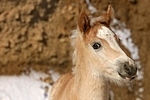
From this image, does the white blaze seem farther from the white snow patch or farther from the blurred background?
the white snow patch

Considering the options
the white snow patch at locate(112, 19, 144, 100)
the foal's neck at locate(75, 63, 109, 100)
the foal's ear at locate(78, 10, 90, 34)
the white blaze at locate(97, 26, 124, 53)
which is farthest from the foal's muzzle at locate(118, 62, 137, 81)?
the white snow patch at locate(112, 19, 144, 100)

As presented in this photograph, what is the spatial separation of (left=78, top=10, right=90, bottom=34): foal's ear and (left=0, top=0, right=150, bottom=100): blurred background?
75.5 inches

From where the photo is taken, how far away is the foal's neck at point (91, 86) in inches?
112

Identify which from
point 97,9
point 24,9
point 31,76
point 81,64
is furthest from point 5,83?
point 81,64

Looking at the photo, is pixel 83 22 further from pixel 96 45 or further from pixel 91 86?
pixel 91 86

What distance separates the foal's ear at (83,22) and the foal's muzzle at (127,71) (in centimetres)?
38

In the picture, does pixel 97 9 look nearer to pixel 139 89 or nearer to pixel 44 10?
pixel 44 10

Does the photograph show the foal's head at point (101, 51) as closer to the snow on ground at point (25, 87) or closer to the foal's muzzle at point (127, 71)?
the foal's muzzle at point (127, 71)

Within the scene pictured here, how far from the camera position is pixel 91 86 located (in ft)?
9.45

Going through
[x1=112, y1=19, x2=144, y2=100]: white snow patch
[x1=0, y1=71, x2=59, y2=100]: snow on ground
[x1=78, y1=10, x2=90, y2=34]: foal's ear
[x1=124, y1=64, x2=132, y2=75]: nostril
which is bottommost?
[x1=112, y1=19, x2=144, y2=100]: white snow patch

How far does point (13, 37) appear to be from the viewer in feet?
15.5

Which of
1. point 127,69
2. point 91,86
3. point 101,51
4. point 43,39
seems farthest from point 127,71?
point 43,39

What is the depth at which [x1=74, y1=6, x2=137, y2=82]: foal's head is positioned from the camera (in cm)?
262

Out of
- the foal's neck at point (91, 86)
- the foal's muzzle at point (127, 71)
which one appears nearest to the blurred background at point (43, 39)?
the foal's neck at point (91, 86)
